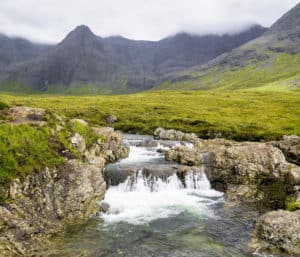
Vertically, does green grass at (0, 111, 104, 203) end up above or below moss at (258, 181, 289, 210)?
above

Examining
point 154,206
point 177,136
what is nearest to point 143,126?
point 177,136

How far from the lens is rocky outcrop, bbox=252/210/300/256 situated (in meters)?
26.7

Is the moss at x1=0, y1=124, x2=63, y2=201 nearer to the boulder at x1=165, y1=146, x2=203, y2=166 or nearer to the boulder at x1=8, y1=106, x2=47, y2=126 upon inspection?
the boulder at x1=8, y1=106, x2=47, y2=126

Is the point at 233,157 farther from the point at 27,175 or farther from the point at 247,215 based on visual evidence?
the point at 27,175

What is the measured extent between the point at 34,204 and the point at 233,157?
2776cm

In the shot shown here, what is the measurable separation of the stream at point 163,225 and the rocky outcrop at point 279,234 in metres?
1.41

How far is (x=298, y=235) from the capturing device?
27078mm

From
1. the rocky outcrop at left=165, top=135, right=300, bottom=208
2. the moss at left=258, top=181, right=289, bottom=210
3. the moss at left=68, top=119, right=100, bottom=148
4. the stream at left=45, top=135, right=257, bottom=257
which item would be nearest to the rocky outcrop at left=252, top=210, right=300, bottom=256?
the stream at left=45, top=135, right=257, bottom=257

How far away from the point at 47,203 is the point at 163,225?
1100cm

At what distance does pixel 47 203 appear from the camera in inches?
1206

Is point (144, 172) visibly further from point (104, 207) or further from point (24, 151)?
point (24, 151)

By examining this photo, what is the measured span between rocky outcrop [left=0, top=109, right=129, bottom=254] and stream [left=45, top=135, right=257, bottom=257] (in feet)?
4.75

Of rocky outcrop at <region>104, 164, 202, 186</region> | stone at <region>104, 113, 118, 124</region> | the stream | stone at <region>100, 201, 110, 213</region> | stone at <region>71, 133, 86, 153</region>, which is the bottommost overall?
the stream

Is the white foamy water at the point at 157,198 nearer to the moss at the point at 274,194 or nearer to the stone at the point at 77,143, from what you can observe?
the moss at the point at 274,194
